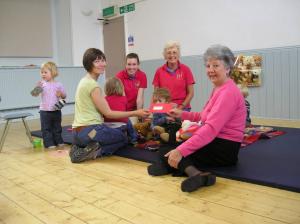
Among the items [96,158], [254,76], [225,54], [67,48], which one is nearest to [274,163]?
[225,54]

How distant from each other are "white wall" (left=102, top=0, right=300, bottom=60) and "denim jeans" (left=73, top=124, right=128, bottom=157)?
9.69 feet

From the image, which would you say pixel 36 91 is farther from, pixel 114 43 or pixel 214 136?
pixel 114 43

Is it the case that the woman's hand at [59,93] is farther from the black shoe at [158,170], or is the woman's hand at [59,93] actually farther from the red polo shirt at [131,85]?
the black shoe at [158,170]

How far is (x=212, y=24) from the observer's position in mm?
5637

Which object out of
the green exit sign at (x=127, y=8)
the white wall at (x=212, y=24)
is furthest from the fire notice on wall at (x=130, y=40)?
the green exit sign at (x=127, y=8)

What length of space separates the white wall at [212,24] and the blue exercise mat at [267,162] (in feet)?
6.59

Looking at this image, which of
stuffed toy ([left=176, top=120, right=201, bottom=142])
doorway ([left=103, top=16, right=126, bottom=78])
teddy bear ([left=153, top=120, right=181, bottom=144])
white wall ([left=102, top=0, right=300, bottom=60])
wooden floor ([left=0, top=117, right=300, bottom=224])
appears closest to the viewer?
wooden floor ([left=0, top=117, right=300, bottom=224])

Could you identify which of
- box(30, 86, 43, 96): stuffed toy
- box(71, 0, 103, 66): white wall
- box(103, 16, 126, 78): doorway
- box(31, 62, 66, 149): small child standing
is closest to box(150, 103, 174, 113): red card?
box(31, 62, 66, 149): small child standing

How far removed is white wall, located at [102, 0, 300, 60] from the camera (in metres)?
4.77

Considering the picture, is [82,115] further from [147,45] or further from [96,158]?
[147,45]

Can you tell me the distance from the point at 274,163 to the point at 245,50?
3074 millimetres

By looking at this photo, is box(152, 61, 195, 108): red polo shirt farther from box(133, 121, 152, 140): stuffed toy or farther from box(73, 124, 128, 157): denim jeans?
box(73, 124, 128, 157): denim jeans

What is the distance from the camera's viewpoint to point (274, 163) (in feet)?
8.13

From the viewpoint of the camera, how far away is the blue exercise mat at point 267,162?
213 cm
